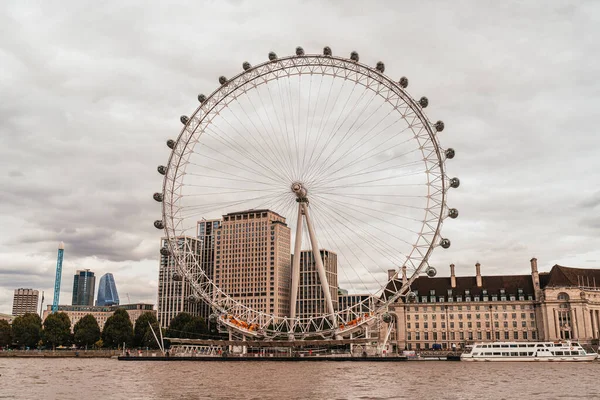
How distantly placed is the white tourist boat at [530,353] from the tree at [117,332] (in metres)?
83.1

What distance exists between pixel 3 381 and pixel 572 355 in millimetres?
88948

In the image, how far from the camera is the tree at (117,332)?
5807 inches

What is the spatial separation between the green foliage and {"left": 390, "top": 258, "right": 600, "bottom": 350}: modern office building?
47.4m

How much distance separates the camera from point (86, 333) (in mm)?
151875

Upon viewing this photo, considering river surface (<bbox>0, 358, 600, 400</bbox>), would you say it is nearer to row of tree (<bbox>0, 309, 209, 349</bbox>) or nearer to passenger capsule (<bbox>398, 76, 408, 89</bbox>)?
passenger capsule (<bbox>398, 76, 408, 89</bbox>)

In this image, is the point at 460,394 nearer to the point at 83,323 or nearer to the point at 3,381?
the point at 3,381

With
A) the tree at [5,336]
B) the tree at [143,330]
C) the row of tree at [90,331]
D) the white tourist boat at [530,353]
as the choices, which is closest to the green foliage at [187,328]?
the row of tree at [90,331]

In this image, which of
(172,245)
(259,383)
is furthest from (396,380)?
(172,245)

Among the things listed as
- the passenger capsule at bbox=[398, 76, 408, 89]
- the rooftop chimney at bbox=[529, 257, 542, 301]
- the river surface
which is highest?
the passenger capsule at bbox=[398, 76, 408, 89]

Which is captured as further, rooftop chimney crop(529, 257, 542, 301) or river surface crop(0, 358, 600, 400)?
rooftop chimney crop(529, 257, 542, 301)

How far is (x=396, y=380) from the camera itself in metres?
56.7

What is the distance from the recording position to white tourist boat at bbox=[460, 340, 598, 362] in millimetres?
103125

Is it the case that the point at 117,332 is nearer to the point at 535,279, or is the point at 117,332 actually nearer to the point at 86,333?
the point at 86,333

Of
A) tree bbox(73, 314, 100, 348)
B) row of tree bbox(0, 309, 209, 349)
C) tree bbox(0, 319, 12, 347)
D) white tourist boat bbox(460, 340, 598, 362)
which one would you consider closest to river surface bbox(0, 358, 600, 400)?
white tourist boat bbox(460, 340, 598, 362)
